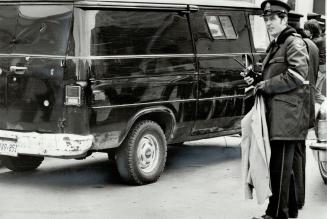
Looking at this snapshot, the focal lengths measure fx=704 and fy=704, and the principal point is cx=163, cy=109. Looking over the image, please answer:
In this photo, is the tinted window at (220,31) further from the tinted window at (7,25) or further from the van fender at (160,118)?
the tinted window at (7,25)

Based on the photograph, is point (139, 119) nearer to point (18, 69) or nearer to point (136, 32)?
point (136, 32)

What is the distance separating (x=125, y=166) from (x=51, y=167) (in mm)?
1680

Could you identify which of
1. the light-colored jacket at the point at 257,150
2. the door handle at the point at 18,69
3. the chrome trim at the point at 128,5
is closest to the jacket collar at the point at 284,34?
the light-colored jacket at the point at 257,150

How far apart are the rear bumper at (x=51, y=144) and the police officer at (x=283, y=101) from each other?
212cm

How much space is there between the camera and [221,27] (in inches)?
373

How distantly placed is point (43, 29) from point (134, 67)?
110 centimetres

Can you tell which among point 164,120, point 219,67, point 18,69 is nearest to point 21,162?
point 18,69

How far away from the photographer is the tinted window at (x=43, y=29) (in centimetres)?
764

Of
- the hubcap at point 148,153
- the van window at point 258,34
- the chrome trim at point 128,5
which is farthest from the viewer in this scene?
the van window at point 258,34

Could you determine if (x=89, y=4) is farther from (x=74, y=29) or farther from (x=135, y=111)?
(x=135, y=111)


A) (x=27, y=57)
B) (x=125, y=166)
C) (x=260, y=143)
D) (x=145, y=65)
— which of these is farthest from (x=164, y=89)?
(x=260, y=143)

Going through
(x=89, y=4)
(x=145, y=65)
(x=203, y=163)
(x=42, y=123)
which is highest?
(x=89, y=4)

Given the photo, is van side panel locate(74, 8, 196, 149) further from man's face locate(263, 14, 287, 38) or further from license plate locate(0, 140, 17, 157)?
man's face locate(263, 14, 287, 38)

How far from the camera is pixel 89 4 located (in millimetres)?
7562
